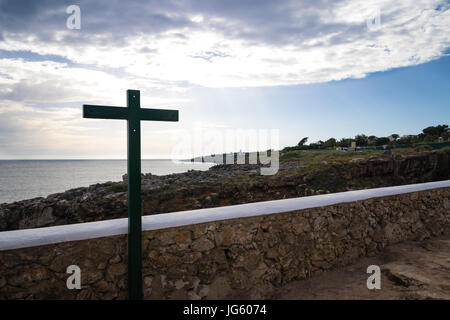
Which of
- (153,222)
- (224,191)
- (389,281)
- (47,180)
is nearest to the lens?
(153,222)

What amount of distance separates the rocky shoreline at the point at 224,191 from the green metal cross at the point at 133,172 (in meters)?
10.9

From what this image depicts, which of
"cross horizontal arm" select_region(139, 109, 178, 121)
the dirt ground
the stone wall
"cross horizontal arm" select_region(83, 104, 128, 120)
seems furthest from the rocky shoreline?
"cross horizontal arm" select_region(83, 104, 128, 120)

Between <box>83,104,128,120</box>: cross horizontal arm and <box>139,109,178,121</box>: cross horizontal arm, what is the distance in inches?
6.0

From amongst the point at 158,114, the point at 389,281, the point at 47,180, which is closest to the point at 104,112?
the point at 158,114

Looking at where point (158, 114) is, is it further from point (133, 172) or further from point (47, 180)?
point (47, 180)

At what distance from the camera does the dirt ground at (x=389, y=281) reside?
3.11m

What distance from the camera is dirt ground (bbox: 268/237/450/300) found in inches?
122

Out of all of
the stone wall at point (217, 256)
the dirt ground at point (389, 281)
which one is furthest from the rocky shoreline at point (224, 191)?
the dirt ground at point (389, 281)

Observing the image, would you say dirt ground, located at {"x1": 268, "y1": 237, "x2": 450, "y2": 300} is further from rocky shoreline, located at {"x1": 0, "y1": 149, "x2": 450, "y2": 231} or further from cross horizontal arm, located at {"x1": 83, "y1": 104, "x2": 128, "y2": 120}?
rocky shoreline, located at {"x1": 0, "y1": 149, "x2": 450, "y2": 231}

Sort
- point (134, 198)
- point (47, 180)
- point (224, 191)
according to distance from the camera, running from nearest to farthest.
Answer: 1. point (134, 198)
2. point (224, 191)
3. point (47, 180)

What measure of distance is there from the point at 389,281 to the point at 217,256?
190cm

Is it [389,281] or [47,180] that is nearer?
[389,281]

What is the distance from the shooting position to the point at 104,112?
108 inches
